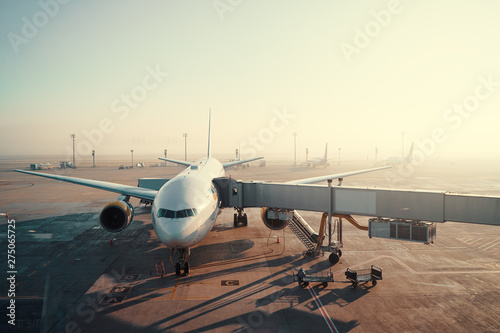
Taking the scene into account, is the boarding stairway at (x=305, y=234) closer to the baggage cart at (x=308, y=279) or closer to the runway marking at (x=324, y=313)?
the baggage cart at (x=308, y=279)

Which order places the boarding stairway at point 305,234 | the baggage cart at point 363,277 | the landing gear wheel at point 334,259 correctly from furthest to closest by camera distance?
1. the boarding stairway at point 305,234
2. the landing gear wheel at point 334,259
3. the baggage cart at point 363,277

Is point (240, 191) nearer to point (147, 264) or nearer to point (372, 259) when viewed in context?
point (147, 264)

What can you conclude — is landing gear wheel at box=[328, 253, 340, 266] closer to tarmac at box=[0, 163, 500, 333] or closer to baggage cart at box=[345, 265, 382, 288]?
tarmac at box=[0, 163, 500, 333]

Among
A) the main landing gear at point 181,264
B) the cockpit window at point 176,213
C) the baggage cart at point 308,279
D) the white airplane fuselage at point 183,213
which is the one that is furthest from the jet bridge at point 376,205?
the cockpit window at point 176,213

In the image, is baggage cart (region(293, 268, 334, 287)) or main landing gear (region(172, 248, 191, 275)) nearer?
baggage cart (region(293, 268, 334, 287))

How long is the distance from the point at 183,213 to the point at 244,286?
543 cm

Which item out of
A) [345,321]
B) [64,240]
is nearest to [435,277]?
[345,321]

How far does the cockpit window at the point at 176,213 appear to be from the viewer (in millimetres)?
16109

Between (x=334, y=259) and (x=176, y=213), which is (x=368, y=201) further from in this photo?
(x=176, y=213)

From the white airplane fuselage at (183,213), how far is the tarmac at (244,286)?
9.31 ft

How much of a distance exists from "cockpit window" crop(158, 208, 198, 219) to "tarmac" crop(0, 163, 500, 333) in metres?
4.01

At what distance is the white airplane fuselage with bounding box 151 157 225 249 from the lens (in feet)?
51.1

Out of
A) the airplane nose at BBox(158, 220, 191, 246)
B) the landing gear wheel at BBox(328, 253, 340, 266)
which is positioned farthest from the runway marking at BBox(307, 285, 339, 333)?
the airplane nose at BBox(158, 220, 191, 246)

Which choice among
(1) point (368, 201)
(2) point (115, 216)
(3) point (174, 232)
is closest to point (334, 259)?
(1) point (368, 201)
